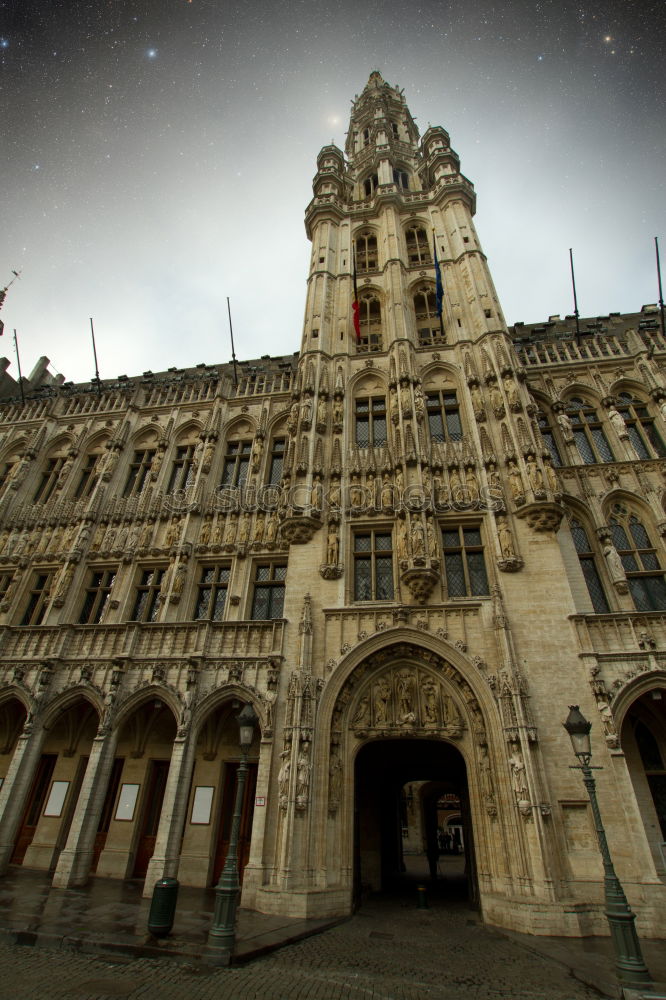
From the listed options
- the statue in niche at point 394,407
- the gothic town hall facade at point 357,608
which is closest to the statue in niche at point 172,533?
the gothic town hall facade at point 357,608

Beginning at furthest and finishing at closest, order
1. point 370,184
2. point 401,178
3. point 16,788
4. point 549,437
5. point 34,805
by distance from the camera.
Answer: point 370,184
point 401,178
point 549,437
point 34,805
point 16,788

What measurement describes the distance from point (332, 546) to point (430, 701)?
5705mm

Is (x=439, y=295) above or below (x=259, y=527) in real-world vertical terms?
above

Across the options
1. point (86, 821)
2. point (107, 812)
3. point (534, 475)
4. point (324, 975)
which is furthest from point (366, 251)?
point (324, 975)

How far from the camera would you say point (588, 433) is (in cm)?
2064

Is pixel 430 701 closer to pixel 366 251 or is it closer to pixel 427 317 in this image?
pixel 427 317

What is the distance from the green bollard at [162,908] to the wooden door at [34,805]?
1059cm

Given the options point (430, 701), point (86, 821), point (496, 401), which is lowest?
point (86, 821)

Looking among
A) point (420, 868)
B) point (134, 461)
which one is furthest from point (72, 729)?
point (420, 868)

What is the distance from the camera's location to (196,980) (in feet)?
23.1

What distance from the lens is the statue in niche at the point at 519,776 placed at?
39.4 ft

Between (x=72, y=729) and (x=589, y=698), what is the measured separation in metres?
17.1

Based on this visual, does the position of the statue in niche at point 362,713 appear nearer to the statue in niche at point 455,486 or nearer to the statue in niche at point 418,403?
the statue in niche at point 455,486

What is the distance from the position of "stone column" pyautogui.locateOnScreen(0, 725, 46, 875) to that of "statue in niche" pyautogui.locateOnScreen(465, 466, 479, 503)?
54.1 feet
